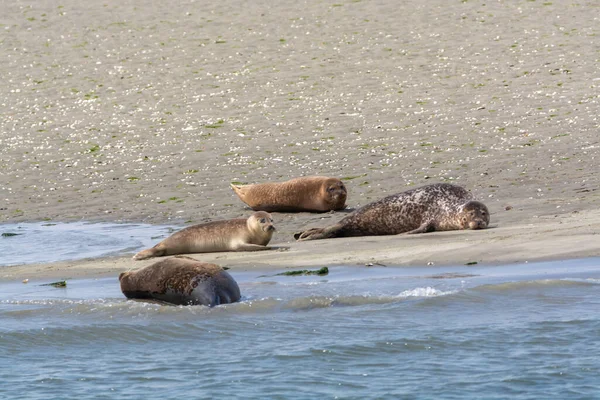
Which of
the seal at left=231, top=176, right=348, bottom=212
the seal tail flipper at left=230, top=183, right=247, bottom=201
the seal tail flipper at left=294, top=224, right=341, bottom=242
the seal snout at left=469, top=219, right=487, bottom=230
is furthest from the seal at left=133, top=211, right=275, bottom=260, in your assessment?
the seal tail flipper at left=230, top=183, right=247, bottom=201

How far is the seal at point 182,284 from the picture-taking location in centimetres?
671

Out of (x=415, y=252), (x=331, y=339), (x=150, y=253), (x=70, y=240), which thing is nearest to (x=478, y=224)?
(x=415, y=252)

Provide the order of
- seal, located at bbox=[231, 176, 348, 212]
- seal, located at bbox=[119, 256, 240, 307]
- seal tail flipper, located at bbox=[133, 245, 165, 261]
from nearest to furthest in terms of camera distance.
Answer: seal, located at bbox=[119, 256, 240, 307] → seal tail flipper, located at bbox=[133, 245, 165, 261] → seal, located at bbox=[231, 176, 348, 212]

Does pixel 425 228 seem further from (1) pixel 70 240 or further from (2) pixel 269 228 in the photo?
(1) pixel 70 240

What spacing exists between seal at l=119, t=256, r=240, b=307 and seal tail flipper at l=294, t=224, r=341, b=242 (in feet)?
7.95

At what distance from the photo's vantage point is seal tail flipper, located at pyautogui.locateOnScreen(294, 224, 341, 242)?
9367 millimetres

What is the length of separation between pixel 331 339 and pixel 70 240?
Result: 192 inches

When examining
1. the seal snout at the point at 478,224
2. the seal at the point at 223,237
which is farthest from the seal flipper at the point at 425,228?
the seal at the point at 223,237

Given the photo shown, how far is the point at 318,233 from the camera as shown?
942 centimetres

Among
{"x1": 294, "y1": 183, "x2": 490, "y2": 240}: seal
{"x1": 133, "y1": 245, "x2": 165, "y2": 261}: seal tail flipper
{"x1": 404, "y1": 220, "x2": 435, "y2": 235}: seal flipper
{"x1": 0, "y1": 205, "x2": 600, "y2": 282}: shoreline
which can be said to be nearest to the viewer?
{"x1": 0, "y1": 205, "x2": 600, "y2": 282}: shoreline

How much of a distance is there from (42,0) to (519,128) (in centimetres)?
1191

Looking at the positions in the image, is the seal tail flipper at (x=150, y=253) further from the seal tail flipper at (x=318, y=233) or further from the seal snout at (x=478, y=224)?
the seal snout at (x=478, y=224)

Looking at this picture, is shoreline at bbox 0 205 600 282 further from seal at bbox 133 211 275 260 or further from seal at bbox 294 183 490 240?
seal at bbox 294 183 490 240

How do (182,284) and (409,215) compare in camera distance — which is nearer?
(182,284)
